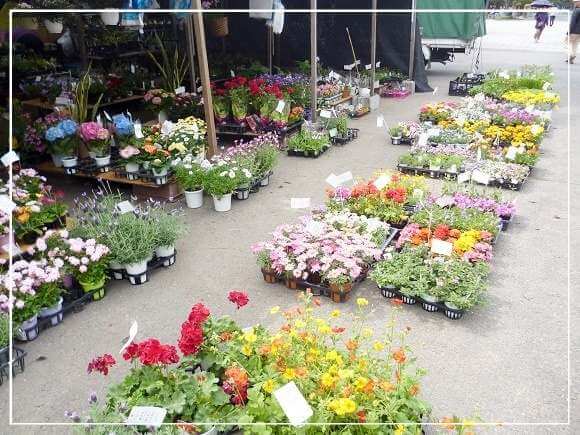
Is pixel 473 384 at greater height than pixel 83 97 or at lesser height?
lesser

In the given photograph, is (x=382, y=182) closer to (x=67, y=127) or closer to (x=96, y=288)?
(x=96, y=288)

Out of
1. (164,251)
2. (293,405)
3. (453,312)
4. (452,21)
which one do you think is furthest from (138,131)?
(452,21)

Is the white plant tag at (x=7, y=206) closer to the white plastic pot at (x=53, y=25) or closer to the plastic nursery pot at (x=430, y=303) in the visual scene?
the plastic nursery pot at (x=430, y=303)

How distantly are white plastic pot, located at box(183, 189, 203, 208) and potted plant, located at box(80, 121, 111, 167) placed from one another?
1.12m

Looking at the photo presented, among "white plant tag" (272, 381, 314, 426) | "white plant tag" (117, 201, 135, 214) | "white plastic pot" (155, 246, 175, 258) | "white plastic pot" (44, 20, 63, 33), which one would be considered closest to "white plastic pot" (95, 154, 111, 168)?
"white plant tag" (117, 201, 135, 214)

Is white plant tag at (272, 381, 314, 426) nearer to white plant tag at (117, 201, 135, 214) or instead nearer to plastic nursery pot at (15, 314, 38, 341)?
plastic nursery pot at (15, 314, 38, 341)

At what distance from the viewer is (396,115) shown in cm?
1041

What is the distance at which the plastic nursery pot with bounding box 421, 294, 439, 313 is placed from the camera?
3.89 metres

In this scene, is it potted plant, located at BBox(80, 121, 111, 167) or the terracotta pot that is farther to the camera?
potted plant, located at BBox(80, 121, 111, 167)

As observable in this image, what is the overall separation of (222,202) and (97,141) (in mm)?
1595

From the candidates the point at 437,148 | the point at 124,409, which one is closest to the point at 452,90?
the point at 437,148

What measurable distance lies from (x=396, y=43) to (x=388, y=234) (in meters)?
9.37

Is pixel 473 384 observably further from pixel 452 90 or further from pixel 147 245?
pixel 452 90

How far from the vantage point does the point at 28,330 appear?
11.7ft
